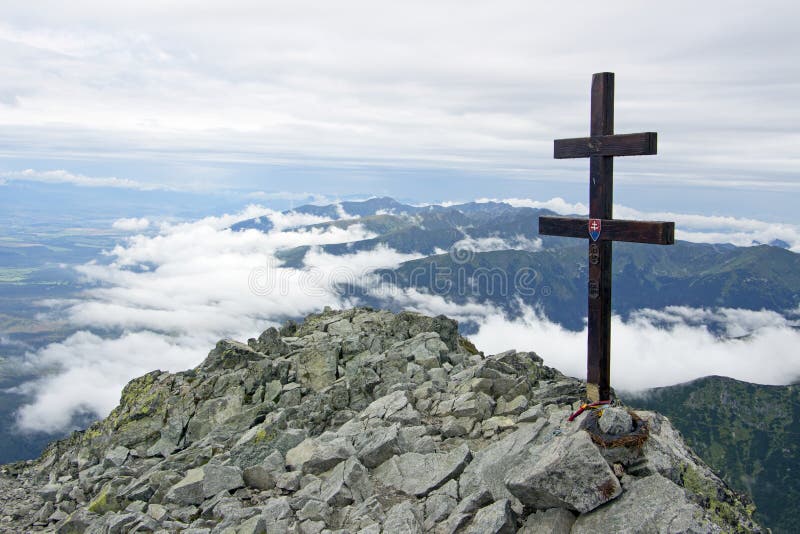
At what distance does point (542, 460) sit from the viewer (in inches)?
501

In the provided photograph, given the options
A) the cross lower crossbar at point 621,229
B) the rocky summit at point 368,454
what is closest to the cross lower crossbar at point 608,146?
the cross lower crossbar at point 621,229

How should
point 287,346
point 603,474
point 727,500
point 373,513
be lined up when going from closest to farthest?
point 603,474
point 727,500
point 373,513
point 287,346

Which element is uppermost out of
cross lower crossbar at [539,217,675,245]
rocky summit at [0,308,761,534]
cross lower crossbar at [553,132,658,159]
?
cross lower crossbar at [553,132,658,159]

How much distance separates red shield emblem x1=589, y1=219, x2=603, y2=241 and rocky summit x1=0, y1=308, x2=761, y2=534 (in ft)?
15.8

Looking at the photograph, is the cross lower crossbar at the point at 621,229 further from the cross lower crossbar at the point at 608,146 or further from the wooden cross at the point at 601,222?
the cross lower crossbar at the point at 608,146

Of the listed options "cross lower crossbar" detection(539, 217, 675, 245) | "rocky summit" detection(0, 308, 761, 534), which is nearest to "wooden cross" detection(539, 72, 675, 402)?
"cross lower crossbar" detection(539, 217, 675, 245)

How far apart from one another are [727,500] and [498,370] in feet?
34.1

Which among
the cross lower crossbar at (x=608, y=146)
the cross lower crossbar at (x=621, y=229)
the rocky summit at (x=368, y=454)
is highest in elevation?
the cross lower crossbar at (x=608, y=146)

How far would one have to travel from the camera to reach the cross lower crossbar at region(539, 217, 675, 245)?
48.9 feet

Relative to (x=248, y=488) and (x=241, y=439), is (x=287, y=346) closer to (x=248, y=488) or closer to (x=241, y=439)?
(x=241, y=439)

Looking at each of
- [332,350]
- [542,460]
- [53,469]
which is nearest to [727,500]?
[542,460]

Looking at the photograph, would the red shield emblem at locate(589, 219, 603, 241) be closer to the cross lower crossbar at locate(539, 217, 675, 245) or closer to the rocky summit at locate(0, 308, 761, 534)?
the cross lower crossbar at locate(539, 217, 675, 245)

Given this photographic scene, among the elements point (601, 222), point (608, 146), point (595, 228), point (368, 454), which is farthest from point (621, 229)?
point (368, 454)

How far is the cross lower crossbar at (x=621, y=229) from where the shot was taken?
14891 millimetres
